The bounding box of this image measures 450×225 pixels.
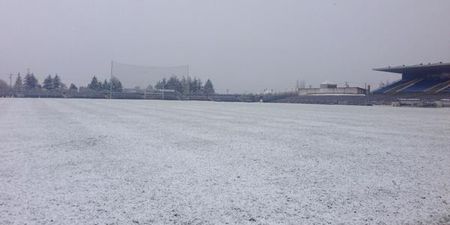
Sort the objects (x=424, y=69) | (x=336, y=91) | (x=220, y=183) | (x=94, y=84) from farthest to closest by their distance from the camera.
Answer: (x=94, y=84) → (x=336, y=91) → (x=424, y=69) → (x=220, y=183)

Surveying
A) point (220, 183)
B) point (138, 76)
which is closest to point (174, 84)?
point (138, 76)

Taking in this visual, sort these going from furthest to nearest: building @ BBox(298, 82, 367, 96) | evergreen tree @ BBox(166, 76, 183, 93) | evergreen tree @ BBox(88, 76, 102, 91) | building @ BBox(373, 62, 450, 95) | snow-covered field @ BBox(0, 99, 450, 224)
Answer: evergreen tree @ BBox(88, 76, 102, 91) → evergreen tree @ BBox(166, 76, 183, 93) → building @ BBox(298, 82, 367, 96) → building @ BBox(373, 62, 450, 95) → snow-covered field @ BBox(0, 99, 450, 224)

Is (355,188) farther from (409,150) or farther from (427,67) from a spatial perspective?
(427,67)

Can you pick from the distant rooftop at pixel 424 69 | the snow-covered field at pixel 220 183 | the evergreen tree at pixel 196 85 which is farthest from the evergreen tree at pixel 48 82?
the snow-covered field at pixel 220 183

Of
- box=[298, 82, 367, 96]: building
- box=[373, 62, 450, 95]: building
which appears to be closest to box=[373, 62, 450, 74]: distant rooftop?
box=[373, 62, 450, 95]: building

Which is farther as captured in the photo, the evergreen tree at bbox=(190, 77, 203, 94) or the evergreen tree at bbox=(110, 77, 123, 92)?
the evergreen tree at bbox=(190, 77, 203, 94)

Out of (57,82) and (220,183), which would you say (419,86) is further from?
(57,82)

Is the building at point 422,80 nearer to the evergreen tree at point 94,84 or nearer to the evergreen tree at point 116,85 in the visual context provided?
the evergreen tree at point 116,85

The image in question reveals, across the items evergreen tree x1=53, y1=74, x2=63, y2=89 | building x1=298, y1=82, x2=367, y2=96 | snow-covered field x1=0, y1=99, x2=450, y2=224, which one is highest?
evergreen tree x1=53, y1=74, x2=63, y2=89

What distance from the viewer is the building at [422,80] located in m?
36.8

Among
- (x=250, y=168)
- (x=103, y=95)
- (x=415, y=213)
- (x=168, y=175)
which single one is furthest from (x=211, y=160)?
(x=103, y=95)

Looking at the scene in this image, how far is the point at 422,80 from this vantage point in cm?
4122

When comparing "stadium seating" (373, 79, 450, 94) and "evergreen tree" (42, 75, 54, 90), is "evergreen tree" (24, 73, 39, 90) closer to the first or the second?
"evergreen tree" (42, 75, 54, 90)

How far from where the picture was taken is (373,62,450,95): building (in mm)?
36781
